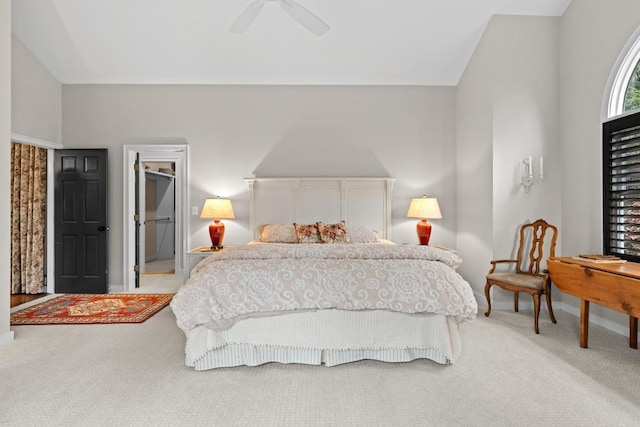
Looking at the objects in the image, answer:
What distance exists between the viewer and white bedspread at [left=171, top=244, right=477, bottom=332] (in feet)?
8.23

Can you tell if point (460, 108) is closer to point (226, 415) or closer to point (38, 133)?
point (226, 415)

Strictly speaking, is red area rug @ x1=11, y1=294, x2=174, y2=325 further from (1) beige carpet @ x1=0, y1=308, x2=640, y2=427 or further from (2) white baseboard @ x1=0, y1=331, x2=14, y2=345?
(1) beige carpet @ x1=0, y1=308, x2=640, y2=427

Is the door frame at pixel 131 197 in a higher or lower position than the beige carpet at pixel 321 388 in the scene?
higher

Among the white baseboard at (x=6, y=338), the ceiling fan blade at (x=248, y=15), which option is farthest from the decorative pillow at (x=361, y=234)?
the white baseboard at (x=6, y=338)

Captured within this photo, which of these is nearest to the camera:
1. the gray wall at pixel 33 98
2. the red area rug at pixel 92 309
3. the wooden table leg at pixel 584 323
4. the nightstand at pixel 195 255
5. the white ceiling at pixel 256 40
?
the wooden table leg at pixel 584 323

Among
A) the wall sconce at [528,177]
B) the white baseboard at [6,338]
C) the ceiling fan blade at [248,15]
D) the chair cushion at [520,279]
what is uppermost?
the ceiling fan blade at [248,15]

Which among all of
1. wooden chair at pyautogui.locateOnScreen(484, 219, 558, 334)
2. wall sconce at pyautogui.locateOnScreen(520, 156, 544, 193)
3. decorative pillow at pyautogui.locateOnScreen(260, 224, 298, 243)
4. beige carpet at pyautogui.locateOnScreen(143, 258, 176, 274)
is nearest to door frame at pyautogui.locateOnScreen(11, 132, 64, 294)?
beige carpet at pyautogui.locateOnScreen(143, 258, 176, 274)

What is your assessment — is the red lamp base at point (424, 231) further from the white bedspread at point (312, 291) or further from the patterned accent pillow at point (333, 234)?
the white bedspread at point (312, 291)

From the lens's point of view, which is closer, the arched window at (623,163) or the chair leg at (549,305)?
the arched window at (623,163)

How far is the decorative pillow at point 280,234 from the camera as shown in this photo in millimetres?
4535

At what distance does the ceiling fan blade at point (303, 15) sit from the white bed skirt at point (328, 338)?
2.44m

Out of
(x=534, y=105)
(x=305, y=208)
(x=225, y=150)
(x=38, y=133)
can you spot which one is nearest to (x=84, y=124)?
(x=38, y=133)

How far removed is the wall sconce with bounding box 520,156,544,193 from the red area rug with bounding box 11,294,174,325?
4158 millimetres

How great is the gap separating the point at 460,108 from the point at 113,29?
14.0 ft
